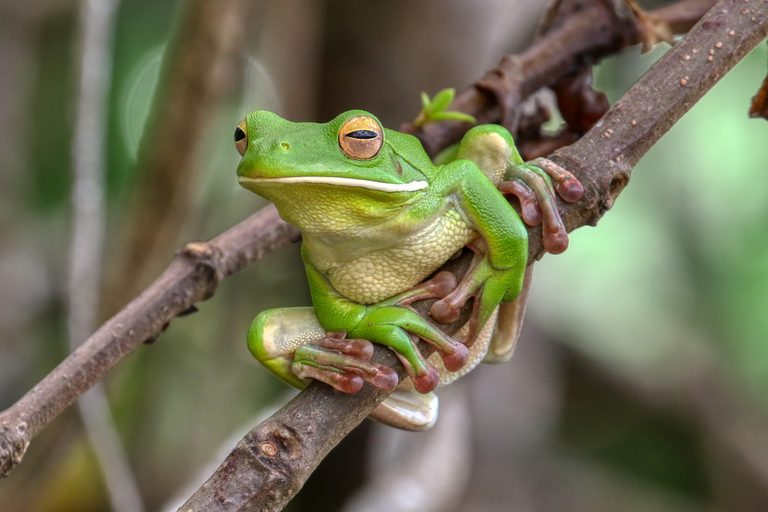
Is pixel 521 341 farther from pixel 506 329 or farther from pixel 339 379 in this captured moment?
pixel 339 379

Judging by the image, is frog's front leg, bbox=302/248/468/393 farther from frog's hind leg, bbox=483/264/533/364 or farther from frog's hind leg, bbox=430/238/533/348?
frog's hind leg, bbox=483/264/533/364

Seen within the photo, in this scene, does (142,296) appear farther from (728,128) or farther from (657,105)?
(728,128)

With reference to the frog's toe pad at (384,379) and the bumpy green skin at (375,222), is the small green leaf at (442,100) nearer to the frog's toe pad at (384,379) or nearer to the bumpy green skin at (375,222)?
the bumpy green skin at (375,222)

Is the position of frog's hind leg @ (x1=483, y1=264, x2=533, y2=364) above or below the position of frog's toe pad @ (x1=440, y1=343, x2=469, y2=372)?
below

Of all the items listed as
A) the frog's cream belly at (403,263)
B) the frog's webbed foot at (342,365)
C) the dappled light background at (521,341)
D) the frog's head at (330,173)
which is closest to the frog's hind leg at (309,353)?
the frog's webbed foot at (342,365)

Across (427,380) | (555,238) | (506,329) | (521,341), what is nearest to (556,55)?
(506,329)

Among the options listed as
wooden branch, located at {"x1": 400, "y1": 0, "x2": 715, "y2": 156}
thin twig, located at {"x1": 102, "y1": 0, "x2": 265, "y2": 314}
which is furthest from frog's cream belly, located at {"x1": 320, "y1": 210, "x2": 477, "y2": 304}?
thin twig, located at {"x1": 102, "y1": 0, "x2": 265, "y2": 314}

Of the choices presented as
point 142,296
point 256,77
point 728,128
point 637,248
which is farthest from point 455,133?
point 728,128
